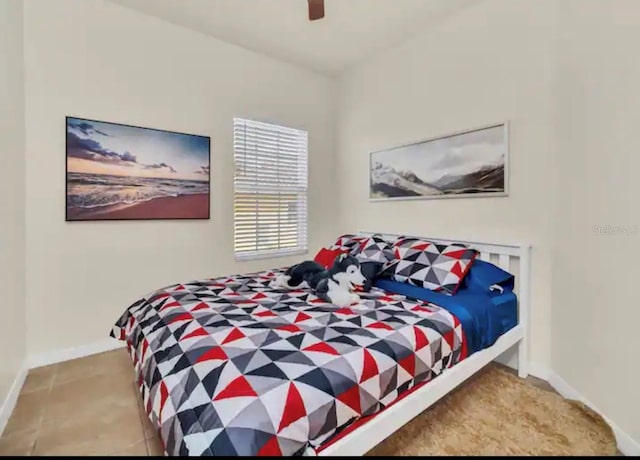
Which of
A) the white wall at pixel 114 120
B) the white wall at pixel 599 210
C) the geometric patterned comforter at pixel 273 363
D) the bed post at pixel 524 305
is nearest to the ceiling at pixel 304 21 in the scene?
the white wall at pixel 114 120

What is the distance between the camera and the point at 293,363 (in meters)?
1.19

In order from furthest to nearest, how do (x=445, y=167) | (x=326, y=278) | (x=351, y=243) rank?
(x=351, y=243) → (x=445, y=167) → (x=326, y=278)

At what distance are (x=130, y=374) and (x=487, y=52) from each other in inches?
137

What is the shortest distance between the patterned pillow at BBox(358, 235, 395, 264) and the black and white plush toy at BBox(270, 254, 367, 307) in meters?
0.26

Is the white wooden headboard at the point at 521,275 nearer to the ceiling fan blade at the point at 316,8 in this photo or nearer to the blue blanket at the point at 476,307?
the blue blanket at the point at 476,307

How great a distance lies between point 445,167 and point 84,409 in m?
2.95

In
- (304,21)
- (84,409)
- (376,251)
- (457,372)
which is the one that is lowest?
(84,409)

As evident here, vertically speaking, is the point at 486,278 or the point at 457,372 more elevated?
the point at 486,278

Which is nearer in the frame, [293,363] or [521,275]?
[293,363]

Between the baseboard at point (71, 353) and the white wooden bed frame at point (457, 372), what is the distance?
2.34 metres

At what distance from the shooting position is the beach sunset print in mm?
2479

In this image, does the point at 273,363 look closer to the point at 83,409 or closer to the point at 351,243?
the point at 83,409

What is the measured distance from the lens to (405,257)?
2.48m

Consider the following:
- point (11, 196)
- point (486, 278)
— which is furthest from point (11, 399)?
point (486, 278)
